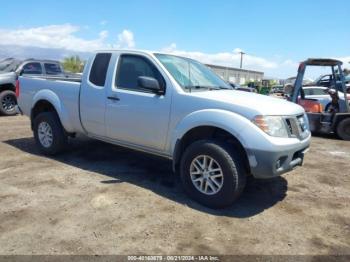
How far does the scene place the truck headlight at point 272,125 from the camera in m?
4.17

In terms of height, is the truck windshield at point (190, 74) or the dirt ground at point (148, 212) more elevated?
the truck windshield at point (190, 74)

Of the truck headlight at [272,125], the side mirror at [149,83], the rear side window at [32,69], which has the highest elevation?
the rear side window at [32,69]

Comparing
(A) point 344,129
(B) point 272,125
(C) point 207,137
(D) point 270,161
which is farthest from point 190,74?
(A) point 344,129

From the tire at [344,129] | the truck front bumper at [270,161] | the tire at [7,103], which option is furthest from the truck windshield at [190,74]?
the tire at [7,103]

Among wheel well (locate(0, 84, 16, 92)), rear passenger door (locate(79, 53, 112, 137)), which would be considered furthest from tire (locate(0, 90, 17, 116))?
rear passenger door (locate(79, 53, 112, 137))

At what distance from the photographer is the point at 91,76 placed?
582 cm

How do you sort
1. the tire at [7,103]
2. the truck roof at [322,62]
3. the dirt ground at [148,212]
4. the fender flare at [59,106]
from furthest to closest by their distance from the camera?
the tire at [7,103] → the truck roof at [322,62] → the fender flare at [59,106] → the dirt ground at [148,212]

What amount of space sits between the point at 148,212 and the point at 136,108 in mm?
1555

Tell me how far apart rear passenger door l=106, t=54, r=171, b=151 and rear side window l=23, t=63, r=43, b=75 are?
27.1ft

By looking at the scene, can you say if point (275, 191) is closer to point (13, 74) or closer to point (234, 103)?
point (234, 103)

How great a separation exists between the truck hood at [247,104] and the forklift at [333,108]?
5817mm

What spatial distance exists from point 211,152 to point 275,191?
143cm

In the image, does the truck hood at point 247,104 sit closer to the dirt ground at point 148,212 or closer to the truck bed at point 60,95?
the dirt ground at point 148,212

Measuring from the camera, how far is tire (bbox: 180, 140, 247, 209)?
169 inches
